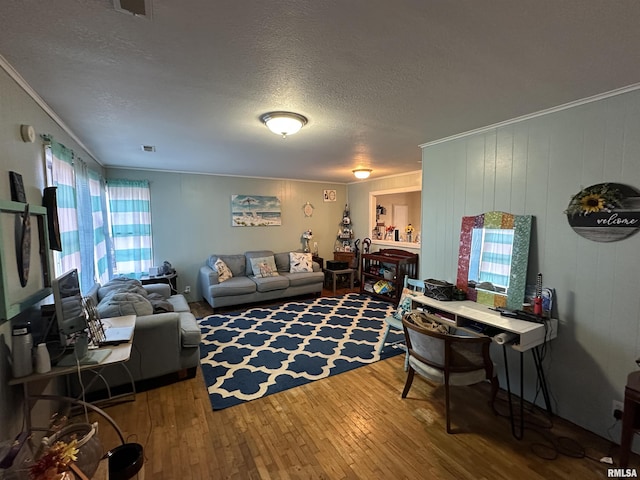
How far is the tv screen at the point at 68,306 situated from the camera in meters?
1.69

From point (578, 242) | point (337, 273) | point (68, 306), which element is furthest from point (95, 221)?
point (578, 242)

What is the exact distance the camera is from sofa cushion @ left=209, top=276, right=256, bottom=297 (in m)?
4.66

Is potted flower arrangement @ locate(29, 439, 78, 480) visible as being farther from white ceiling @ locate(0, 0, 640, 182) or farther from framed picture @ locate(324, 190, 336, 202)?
framed picture @ locate(324, 190, 336, 202)

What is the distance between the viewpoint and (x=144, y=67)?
1643mm

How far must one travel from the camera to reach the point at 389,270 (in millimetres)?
5383

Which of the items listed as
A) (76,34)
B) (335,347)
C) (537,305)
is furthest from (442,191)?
(76,34)

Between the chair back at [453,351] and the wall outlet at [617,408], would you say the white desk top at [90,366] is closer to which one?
the chair back at [453,351]

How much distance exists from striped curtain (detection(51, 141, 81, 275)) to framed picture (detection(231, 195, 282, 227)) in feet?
10.1

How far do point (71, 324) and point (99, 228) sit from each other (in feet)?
7.45

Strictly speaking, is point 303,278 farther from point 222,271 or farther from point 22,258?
point 22,258

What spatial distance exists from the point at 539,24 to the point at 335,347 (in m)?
3.26

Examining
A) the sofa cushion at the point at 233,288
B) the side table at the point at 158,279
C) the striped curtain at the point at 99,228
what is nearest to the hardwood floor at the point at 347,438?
the striped curtain at the point at 99,228

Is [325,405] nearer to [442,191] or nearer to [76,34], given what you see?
[442,191]

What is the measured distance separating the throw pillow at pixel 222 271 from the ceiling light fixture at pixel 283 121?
323cm
